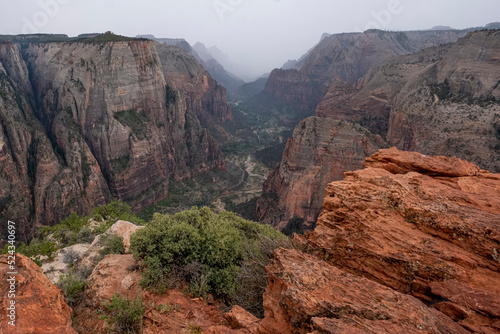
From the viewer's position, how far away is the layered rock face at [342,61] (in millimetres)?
132875

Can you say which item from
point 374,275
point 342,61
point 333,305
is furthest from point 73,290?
point 342,61

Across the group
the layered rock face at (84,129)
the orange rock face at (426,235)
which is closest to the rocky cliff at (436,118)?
the layered rock face at (84,129)

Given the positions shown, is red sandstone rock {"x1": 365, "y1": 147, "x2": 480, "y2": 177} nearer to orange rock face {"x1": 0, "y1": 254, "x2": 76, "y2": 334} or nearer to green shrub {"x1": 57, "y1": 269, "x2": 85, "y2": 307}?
orange rock face {"x1": 0, "y1": 254, "x2": 76, "y2": 334}

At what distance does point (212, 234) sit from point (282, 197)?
29035 mm

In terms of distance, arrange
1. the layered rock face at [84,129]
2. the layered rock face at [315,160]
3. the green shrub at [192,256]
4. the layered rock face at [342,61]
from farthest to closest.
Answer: the layered rock face at [342,61]
the layered rock face at [315,160]
the layered rock face at [84,129]
the green shrub at [192,256]

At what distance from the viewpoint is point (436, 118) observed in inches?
1734

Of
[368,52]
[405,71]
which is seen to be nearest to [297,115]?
[368,52]

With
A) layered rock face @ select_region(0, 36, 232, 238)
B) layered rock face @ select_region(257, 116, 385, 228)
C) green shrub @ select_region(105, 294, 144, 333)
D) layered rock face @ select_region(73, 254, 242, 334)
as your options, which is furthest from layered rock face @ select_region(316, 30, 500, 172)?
layered rock face @ select_region(0, 36, 232, 238)

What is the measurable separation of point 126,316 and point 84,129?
4571 centimetres

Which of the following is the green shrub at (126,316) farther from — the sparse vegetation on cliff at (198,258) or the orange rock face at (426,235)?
the orange rock face at (426,235)

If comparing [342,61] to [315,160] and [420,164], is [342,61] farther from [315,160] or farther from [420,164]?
[420,164]

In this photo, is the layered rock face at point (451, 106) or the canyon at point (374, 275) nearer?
the canyon at point (374, 275)

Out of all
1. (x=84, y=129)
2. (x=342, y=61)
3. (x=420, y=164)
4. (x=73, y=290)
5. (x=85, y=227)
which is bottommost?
(x=85, y=227)

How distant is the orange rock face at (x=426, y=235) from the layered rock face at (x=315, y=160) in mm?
26939
